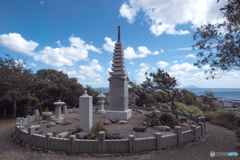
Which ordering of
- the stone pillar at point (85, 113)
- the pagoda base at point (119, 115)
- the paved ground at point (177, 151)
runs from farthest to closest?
the pagoda base at point (119, 115) < the stone pillar at point (85, 113) < the paved ground at point (177, 151)

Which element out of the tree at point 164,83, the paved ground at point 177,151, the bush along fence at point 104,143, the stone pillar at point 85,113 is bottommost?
the paved ground at point 177,151

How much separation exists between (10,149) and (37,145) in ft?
5.36

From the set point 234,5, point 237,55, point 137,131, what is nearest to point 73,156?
point 137,131

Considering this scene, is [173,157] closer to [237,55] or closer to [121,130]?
[121,130]

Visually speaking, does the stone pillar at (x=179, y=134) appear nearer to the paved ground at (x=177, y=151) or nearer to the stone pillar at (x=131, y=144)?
the paved ground at (x=177, y=151)

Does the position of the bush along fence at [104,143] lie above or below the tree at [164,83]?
below

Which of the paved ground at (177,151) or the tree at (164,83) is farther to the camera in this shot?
the tree at (164,83)

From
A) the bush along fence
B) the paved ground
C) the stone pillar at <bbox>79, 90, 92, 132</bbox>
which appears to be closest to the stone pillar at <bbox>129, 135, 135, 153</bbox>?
the bush along fence

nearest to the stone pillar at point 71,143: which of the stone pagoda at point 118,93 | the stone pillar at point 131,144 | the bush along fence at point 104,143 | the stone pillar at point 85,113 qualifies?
the bush along fence at point 104,143

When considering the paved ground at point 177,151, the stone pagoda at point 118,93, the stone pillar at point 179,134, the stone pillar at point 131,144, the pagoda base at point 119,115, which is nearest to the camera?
the paved ground at point 177,151

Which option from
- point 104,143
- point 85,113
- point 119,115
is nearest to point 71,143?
point 104,143

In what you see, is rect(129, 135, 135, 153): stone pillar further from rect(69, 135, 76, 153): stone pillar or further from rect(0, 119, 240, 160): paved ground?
rect(69, 135, 76, 153): stone pillar

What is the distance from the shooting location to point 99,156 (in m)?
5.86

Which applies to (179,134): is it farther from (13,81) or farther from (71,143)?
(13,81)
